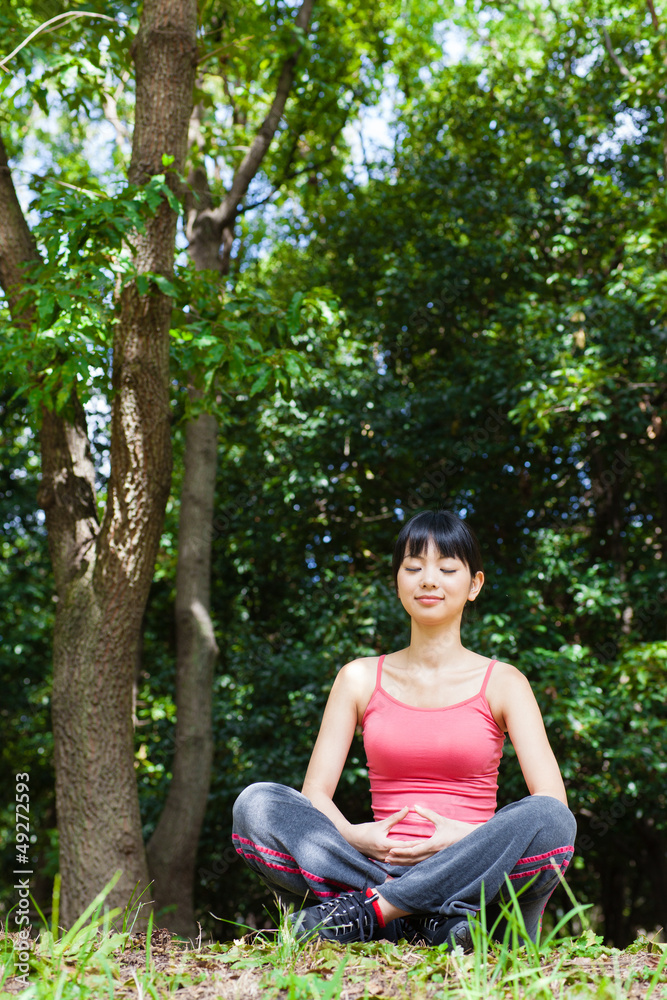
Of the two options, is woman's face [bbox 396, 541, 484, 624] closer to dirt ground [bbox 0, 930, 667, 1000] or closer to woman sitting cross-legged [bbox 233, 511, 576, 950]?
woman sitting cross-legged [bbox 233, 511, 576, 950]

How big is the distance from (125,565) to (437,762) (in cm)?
226

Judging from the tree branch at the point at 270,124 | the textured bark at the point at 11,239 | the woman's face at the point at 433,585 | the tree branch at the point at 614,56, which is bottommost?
the woman's face at the point at 433,585

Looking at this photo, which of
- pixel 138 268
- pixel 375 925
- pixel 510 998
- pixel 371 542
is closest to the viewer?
pixel 510 998

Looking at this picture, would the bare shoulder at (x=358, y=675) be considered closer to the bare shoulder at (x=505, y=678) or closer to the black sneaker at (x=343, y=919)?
the bare shoulder at (x=505, y=678)

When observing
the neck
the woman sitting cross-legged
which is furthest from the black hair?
the neck

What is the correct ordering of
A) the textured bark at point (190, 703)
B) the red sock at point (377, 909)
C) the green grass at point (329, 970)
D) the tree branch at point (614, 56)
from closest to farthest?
the green grass at point (329, 970) < the red sock at point (377, 909) < the textured bark at point (190, 703) < the tree branch at point (614, 56)

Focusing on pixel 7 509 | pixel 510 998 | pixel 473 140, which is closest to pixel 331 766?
pixel 510 998

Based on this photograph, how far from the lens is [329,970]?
186 cm

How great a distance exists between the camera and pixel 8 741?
970cm

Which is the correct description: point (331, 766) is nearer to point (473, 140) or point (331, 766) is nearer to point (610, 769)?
point (610, 769)

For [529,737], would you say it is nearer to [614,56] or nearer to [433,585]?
[433,585]

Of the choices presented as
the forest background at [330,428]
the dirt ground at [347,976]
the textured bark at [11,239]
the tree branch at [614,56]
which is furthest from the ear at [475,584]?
the tree branch at [614,56]

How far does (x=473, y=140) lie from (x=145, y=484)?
6625mm

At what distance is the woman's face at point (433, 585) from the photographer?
2.61m
